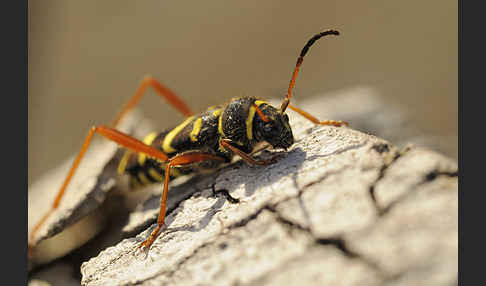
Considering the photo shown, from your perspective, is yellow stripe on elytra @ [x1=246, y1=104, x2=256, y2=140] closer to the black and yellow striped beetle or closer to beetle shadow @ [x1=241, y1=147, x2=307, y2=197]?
the black and yellow striped beetle

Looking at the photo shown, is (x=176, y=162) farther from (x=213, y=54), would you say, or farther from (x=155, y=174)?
(x=213, y=54)

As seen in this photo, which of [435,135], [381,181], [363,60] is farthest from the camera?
[363,60]

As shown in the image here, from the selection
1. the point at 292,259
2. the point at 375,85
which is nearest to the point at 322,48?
the point at 375,85

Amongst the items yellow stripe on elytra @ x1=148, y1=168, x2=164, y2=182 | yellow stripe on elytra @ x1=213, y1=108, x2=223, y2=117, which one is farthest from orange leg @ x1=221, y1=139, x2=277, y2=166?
yellow stripe on elytra @ x1=148, y1=168, x2=164, y2=182

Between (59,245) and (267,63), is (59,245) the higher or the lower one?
the lower one

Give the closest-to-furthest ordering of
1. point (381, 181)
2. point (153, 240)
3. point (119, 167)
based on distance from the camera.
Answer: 1. point (381, 181)
2. point (153, 240)
3. point (119, 167)

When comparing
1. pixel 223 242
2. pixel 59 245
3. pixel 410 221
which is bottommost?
pixel 59 245

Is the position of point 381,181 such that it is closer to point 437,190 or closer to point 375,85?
point 437,190

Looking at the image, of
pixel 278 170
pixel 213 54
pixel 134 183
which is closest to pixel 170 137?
pixel 134 183
